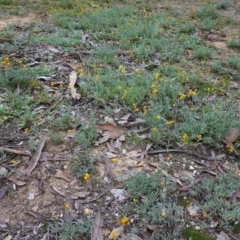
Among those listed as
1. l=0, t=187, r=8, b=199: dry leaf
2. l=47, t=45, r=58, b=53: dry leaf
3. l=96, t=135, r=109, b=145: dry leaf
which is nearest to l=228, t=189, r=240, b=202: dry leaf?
l=96, t=135, r=109, b=145: dry leaf

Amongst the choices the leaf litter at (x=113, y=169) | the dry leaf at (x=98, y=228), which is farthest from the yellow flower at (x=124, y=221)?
the dry leaf at (x=98, y=228)

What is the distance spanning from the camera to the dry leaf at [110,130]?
11.7ft

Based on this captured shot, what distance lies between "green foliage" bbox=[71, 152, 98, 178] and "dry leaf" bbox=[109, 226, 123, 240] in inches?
25.6

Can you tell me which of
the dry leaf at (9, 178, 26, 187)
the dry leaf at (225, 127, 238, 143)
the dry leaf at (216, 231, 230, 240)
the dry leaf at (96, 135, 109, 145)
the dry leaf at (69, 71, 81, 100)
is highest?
the dry leaf at (225, 127, 238, 143)

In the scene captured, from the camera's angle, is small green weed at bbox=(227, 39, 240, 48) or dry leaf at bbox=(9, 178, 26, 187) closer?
dry leaf at bbox=(9, 178, 26, 187)

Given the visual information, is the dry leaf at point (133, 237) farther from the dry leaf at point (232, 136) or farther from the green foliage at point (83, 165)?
the dry leaf at point (232, 136)

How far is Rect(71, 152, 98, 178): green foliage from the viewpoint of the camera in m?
3.09

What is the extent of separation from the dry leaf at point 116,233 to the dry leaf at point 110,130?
1.14 meters

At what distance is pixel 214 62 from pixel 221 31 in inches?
70.6

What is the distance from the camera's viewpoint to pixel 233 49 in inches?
232

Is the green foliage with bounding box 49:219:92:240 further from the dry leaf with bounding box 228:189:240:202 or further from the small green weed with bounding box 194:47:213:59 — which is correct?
the small green weed with bounding box 194:47:213:59

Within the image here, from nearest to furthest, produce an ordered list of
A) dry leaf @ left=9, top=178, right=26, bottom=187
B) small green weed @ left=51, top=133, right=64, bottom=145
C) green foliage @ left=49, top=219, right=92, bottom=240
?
green foliage @ left=49, top=219, right=92, bottom=240 < dry leaf @ left=9, top=178, right=26, bottom=187 < small green weed @ left=51, top=133, right=64, bottom=145

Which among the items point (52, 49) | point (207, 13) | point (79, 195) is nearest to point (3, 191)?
point (79, 195)

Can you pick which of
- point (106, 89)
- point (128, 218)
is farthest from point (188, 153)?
point (106, 89)
